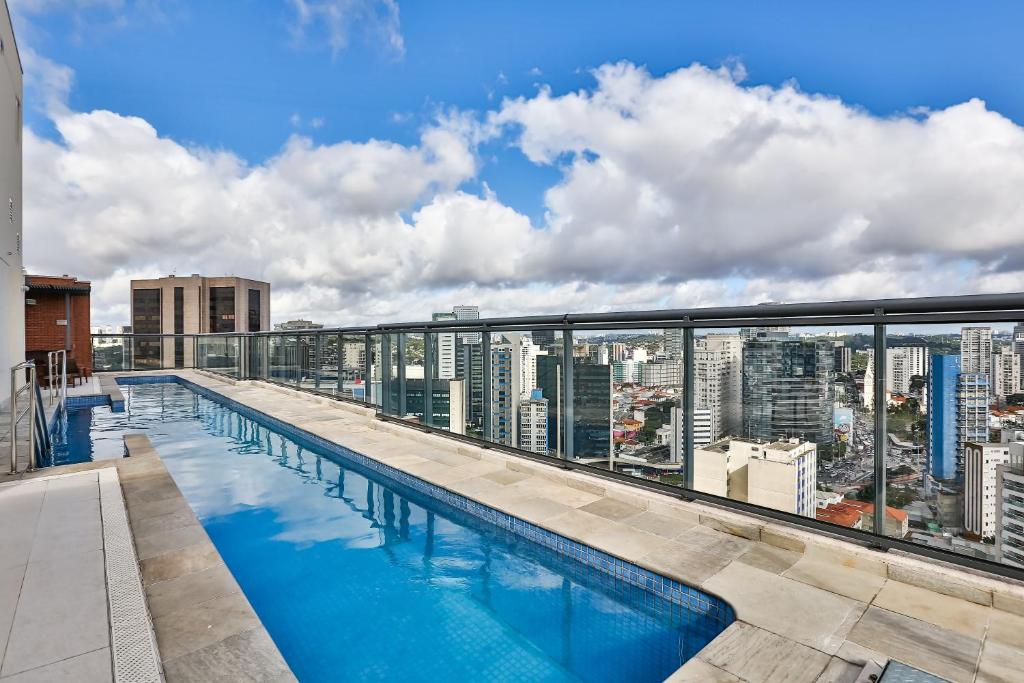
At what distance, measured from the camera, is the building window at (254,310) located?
50062 millimetres

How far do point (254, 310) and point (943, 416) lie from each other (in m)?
56.7

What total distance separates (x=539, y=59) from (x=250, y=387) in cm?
1099

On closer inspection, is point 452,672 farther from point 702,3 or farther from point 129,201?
point 129,201

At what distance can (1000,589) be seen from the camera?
92.6 inches

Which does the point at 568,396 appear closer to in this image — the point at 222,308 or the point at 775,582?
the point at 775,582

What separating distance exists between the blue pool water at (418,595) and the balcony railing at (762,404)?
122 centimetres

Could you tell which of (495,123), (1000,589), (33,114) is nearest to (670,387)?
(1000,589)

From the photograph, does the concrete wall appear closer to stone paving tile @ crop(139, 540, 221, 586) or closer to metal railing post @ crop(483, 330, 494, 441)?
stone paving tile @ crop(139, 540, 221, 586)

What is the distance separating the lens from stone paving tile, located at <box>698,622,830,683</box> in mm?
1894

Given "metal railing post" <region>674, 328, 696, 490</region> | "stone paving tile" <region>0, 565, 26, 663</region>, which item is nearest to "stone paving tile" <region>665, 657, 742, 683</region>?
"metal railing post" <region>674, 328, 696, 490</region>

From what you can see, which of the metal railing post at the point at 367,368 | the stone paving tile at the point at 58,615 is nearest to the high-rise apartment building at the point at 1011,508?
the stone paving tile at the point at 58,615

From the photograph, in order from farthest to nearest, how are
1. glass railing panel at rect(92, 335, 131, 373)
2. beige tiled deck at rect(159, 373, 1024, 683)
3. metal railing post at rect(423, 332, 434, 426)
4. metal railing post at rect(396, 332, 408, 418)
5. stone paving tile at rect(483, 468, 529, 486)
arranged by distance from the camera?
glass railing panel at rect(92, 335, 131, 373) < metal railing post at rect(396, 332, 408, 418) < metal railing post at rect(423, 332, 434, 426) < stone paving tile at rect(483, 468, 529, 486) < beige tiled deck at rect(159, 373, 1024, 683)

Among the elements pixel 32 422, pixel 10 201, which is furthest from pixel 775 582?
pixel 10 201

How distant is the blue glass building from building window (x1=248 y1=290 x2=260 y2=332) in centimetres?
5551
